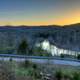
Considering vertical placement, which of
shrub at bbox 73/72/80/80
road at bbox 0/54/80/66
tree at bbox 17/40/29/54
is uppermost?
tree at bbox 17/40/29/54

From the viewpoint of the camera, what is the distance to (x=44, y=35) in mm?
16906

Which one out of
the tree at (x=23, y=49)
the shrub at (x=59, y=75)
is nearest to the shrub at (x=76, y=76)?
the shrub at (x=59, y=75)

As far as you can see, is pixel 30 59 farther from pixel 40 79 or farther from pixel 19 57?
pixel 40 79

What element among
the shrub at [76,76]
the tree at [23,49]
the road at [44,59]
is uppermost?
the tree at [23,49]

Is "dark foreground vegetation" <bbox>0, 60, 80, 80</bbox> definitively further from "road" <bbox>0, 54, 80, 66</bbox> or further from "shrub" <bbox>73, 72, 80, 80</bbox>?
→ "road" <bbox>0, 54, 80, 66</bbox>

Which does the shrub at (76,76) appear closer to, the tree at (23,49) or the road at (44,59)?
the road at (44,59)

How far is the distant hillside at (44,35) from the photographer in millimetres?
16719

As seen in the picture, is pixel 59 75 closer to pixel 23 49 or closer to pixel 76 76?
pixel 76 76

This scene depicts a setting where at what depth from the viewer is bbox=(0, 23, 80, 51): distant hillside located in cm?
1672

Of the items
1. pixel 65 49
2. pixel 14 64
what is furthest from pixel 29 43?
pixel 14 64

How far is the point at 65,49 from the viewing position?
16.4m

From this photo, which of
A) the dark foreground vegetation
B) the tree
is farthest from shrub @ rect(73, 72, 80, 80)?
the tree

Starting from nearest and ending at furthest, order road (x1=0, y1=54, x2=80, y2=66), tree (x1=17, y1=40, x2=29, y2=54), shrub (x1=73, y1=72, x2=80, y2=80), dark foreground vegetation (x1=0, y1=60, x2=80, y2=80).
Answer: dark foreground vegetation (x1=0, y1=60, x2=80, y2=80) < shrub (x1=73, y1=72, x2=80, y2=80) < road (x1=0, y1=54, x2=80, y2=66) < tree (x1=17, y1=40, x2=29, y2=54)

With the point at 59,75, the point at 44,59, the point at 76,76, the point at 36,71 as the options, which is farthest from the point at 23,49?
the point at 76,76
